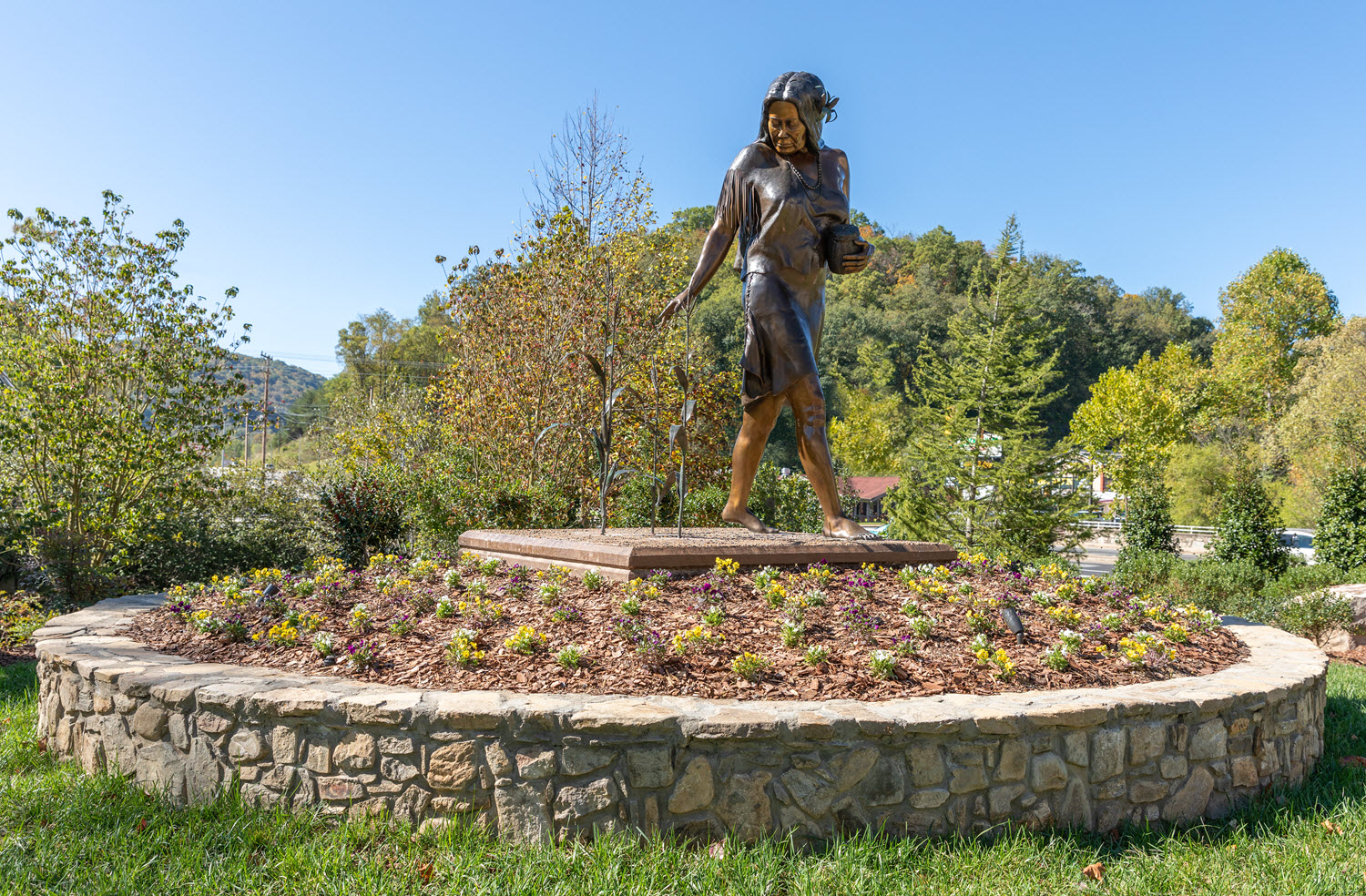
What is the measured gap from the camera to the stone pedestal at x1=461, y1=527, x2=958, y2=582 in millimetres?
4613

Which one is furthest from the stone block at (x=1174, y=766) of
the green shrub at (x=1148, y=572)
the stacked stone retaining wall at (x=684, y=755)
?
the green shrub at (x=1148, y=572)

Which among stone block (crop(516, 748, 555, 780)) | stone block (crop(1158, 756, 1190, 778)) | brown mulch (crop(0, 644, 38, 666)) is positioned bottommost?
brown mulch (crop(0, 644, 38, 666))

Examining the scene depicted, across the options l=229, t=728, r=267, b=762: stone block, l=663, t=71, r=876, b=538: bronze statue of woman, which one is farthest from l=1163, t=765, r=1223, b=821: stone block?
l=229, t=728, r=267, b=762: stone block

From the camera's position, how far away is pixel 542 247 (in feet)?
38.9

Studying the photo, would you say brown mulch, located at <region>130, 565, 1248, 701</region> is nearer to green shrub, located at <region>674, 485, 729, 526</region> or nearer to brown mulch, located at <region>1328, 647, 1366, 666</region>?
green shrub, located at <region>674, 485, 729, 526</region>

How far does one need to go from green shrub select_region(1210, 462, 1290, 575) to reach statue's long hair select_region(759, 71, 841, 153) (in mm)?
9543

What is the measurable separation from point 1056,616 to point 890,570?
3.25 ft

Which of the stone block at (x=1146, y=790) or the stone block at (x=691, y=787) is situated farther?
the stone block at (x=1146, y=790)

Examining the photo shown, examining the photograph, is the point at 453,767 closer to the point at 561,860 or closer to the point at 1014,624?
the point at 561,860

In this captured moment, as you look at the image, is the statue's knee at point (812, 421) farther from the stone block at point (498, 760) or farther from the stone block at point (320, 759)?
the stone block at point (320, 759)

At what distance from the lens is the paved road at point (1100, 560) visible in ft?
68.1

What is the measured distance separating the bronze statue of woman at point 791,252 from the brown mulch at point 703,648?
1.02m

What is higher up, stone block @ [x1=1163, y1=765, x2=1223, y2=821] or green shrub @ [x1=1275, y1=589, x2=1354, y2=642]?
stone block @ [x1=1163, y1=765, x2=1223, y2=821]

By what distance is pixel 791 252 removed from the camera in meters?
5.29
